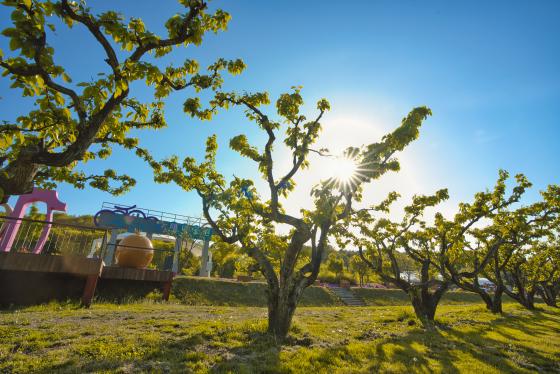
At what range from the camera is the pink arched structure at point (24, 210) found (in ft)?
52.4

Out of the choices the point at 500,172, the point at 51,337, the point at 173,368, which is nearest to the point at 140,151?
the point at 51,337

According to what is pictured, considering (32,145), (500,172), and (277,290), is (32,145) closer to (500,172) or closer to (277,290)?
(277,290)

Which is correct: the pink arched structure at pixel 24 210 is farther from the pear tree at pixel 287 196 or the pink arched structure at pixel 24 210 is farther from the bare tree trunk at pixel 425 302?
the bare tree trunk at pixel 425 302

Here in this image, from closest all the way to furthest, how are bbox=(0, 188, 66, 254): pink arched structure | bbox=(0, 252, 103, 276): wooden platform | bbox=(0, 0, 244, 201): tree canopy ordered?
bbox=(0, 0, 244, 201): tree canopy
bbox=(0, 252, 103, 276): wooden platform
bbox=(0, 188, 66, 254): pink arched structure

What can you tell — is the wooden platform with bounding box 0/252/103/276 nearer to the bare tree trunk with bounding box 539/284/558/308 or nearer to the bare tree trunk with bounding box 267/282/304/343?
A: the bare tree trunk with bounding box 267/282/304/343

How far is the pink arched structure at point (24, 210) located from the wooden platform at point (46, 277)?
3606 mm

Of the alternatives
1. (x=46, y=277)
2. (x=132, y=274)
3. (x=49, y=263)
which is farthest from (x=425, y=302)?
(x=46, y=277)

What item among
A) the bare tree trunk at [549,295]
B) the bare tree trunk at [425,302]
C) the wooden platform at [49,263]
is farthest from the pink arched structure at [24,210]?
the bare tree trunk at [549,295]

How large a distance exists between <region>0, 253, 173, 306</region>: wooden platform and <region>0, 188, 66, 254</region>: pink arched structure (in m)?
3.61

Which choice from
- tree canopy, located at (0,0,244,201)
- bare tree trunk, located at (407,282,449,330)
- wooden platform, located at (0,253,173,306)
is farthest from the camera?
bare tree trunk, located at (407,282,449,330)

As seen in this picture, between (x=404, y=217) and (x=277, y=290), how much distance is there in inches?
462

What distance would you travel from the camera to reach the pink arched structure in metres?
16.0

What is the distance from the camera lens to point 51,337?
7.17 meters

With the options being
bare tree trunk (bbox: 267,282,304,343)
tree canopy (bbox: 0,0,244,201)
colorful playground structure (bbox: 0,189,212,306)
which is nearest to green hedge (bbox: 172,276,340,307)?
colorful playground structure (bbox: 0,189,212,306)
